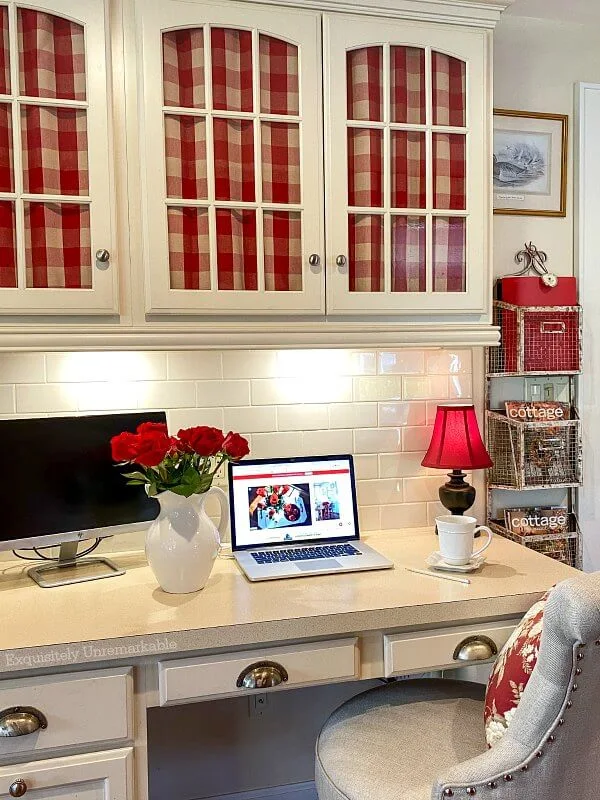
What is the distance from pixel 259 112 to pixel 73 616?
1277mm

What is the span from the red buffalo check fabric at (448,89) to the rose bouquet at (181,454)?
1.05 m

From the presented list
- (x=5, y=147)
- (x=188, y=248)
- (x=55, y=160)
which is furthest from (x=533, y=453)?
(x=5, y=147)

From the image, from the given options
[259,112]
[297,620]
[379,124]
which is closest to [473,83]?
[379,124]

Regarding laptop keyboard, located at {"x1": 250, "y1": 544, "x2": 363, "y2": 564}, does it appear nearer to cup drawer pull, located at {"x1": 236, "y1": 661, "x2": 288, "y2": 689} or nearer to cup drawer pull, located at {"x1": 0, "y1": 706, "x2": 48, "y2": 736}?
cup drawer pull, located at {"x1": 236, "y1": 661, "x2": 288, "y2": 689}

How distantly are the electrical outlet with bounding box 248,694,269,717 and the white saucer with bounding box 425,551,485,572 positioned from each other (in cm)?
72

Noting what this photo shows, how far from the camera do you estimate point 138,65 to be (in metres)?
1.76

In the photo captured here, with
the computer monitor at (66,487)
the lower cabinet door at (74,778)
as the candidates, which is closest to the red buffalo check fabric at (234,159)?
the computer monitor at (66,487)

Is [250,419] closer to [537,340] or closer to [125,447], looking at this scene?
[125,447]

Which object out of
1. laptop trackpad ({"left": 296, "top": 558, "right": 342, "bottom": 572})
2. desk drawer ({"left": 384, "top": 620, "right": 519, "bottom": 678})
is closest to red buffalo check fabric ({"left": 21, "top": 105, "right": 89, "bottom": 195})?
laptop trackpad ({"left": 296, "top": 558, "right": 342, "bottom": 572})

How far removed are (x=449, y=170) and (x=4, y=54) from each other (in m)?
1.14

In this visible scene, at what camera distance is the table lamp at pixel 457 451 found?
215 cm

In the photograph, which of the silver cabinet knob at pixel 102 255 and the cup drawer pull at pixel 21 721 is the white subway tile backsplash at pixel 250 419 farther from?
the cup drawer pull at pixel 21 721

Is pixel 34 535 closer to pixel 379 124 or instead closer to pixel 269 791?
pixel 269 791

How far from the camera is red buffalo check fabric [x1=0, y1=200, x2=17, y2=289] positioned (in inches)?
66.8
